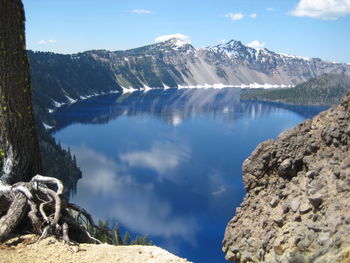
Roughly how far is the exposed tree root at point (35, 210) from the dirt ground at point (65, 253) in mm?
222

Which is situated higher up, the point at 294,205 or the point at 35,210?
the point at 294,205

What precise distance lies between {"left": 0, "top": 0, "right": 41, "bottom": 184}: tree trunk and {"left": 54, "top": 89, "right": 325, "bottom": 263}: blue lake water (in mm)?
52027

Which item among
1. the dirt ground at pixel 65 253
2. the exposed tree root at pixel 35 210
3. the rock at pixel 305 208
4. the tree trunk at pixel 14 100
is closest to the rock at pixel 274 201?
the rock at pixel 305 208

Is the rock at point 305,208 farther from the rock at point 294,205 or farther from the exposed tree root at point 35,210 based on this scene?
the exposed tree root at point 35,210

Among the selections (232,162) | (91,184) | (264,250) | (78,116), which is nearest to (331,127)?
(264,250)

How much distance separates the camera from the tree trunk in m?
8.28

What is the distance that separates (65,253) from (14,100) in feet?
11.9

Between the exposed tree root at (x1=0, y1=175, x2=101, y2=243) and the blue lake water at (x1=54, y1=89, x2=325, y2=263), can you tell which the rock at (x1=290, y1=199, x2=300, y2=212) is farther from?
the blue lake water at (x1=54, y1=89, x2=325, y2=263)

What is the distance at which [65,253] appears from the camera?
25.2ft

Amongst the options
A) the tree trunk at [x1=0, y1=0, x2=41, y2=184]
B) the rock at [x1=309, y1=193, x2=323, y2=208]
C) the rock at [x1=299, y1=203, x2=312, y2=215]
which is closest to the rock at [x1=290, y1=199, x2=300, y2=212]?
the rock at [x1=299, y1=203, x2=312, y2=215]

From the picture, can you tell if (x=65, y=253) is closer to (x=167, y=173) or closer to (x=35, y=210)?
(x=35, y=210)

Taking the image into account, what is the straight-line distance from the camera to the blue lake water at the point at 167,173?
214 feet

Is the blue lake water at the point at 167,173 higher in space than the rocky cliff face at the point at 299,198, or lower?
lower

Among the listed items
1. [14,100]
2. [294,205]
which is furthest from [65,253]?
[294,205]
